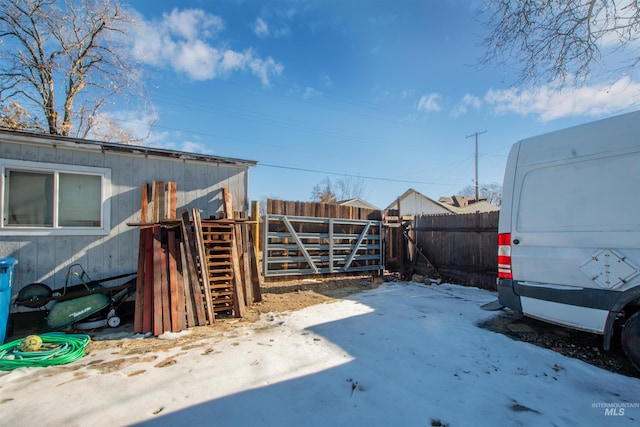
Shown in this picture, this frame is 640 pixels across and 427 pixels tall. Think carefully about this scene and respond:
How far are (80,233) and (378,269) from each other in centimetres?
702

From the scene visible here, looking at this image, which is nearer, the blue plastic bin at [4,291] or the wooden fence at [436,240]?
the blue plastic bin at [4,291]

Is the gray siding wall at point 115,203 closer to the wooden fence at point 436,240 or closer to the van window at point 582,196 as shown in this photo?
the wooden fence at point 436,240

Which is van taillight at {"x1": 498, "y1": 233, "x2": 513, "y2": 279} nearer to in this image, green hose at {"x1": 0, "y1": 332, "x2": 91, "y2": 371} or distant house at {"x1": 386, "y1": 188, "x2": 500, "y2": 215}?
green hose at {"x1": 0, "y1": 332, "x2": 91, "y2": 371}

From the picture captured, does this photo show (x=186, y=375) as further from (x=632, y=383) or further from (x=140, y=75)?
(x=140, y=75)

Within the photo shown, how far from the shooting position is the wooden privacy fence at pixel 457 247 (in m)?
6.99

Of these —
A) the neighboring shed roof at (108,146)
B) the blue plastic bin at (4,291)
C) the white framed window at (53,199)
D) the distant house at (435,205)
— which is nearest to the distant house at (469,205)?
the distant house at (435,205)

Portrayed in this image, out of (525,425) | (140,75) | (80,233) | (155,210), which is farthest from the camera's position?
(140,75)

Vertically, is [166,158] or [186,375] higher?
[166,158]

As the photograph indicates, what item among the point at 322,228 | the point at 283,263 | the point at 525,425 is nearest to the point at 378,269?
the point at 322,228

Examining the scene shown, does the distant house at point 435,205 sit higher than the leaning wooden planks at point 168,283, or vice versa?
the distant house at point 435,205

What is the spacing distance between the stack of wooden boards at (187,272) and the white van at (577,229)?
13.3 feet

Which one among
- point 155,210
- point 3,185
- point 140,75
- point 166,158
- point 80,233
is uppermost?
point 140,75

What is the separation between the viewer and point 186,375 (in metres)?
2.72

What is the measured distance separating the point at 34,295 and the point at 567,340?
7243 mm
